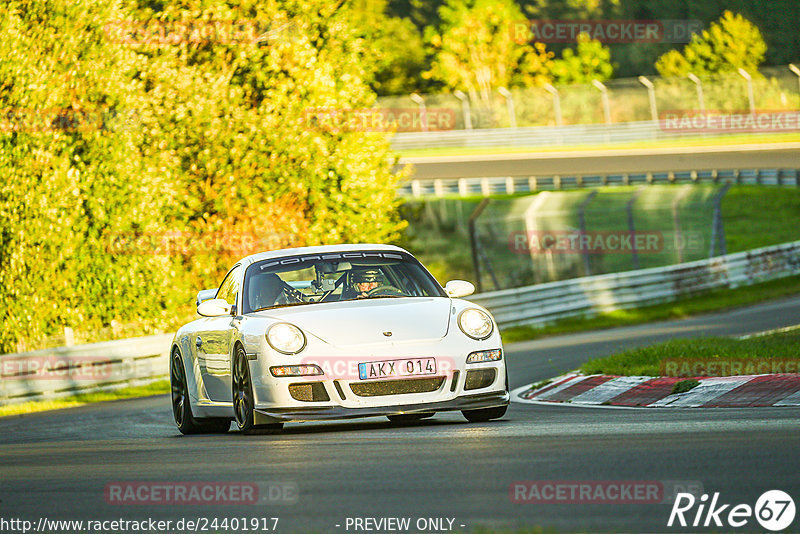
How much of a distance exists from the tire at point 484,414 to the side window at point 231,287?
2.10 meters

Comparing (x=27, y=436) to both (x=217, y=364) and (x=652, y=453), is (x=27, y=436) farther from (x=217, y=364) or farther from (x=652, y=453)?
(x=652, y=453)

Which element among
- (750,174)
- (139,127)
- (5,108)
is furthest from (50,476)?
(750,174)

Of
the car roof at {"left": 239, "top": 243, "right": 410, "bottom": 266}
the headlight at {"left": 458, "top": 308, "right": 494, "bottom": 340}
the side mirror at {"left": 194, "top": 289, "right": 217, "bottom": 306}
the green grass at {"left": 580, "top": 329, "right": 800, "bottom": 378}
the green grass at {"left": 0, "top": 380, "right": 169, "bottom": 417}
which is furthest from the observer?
the green grass at {"left": 0, "top": 380, "right": 169, "bottom": 417}

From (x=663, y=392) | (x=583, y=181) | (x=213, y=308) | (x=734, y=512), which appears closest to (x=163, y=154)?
(x=213, y=308)

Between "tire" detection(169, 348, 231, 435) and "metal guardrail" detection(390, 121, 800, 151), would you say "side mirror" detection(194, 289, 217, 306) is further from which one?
"metal guardrail" detection(390, 121, 800, 151)

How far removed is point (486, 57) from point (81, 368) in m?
72.2

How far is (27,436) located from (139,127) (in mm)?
14652

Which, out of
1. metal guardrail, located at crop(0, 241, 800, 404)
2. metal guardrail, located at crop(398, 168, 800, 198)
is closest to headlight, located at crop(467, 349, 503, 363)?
metal guardrail, located at crop(0, 241, 800, 404)

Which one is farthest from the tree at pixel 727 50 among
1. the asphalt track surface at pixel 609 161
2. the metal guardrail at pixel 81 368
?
the metal guardrail at pixel 81 368

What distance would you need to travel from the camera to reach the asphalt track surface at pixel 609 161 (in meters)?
45.2

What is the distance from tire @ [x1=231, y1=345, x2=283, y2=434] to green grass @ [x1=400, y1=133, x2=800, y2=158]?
35.8 meters

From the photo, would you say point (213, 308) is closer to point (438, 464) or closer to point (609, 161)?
point (438, 464)

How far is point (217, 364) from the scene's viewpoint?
11.0 meters

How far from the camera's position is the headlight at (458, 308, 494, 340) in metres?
10.1
